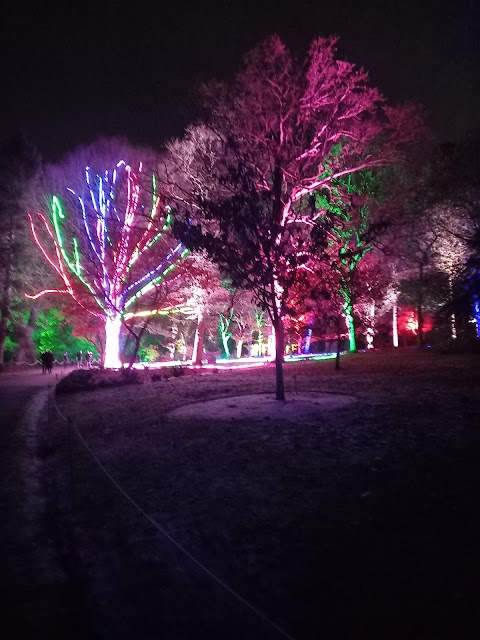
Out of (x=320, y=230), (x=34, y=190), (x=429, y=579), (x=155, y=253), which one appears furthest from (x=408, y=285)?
(x=429, y=579)

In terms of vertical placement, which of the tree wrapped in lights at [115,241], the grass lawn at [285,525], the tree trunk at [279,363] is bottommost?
the grass lawn at [285,525]

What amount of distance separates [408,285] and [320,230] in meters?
21.2

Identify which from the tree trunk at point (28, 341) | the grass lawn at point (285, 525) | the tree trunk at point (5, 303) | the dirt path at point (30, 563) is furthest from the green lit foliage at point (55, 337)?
the grass lawn at point (285, 525)

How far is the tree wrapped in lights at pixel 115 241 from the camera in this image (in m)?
24.2

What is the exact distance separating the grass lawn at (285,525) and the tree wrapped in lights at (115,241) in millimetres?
15040

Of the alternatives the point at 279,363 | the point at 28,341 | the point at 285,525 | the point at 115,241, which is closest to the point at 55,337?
the point at 28,341

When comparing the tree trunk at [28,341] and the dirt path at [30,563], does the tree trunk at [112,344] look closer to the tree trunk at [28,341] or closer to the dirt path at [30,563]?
the tree trunk at [28,341]

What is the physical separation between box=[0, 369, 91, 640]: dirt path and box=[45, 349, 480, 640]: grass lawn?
0.16 metres

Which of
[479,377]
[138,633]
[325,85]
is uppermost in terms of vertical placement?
[325,85]

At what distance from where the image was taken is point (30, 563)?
4.71 meters

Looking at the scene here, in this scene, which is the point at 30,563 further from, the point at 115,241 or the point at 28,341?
the point at 28,341

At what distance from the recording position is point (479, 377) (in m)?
14.5

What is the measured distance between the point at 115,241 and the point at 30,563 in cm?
2132

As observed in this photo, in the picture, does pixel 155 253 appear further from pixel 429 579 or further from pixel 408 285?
pixel 429 579
